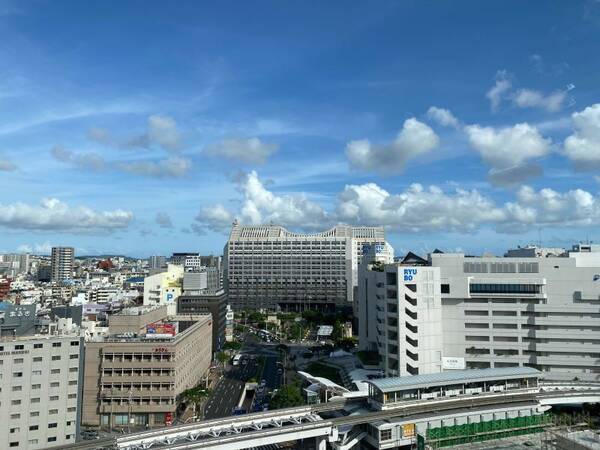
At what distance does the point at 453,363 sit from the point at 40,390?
57334mm

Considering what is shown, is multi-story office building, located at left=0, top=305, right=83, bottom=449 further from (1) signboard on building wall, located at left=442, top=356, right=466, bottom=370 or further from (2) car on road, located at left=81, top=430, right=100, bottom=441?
(1) signboard on building wall, located at left=442, top=356, right=466, bottom=370

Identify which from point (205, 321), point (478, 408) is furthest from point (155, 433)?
point (205, 321)

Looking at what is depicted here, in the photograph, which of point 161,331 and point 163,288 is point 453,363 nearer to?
point 161,331

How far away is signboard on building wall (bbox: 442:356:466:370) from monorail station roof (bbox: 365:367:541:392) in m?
10.6

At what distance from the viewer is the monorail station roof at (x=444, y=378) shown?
5312 cm

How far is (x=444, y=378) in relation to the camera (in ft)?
183

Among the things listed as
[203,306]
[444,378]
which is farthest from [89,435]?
[444,378]

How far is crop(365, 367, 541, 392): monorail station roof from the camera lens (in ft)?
174

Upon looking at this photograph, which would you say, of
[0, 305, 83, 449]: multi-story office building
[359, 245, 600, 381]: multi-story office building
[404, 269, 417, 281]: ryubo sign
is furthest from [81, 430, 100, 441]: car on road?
[404, 269, 417, 281]: ryubo sign

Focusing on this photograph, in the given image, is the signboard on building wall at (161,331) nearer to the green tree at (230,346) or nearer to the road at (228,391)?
the road at (228,391)

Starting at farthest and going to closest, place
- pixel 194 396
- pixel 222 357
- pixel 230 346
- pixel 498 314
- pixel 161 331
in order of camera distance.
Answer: pixel 230 346 → pixel 222 357 → pixel 161 331 → pixel 194 396 → pixel 498 314

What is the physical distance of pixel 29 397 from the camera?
58.1 m

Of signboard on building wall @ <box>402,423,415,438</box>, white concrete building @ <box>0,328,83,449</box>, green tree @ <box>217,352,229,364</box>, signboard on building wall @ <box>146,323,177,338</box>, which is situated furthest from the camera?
green tree @ <box>217,352,229,364</box>

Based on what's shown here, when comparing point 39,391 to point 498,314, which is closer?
point 39,391
